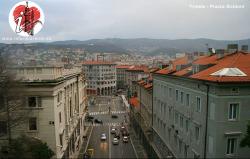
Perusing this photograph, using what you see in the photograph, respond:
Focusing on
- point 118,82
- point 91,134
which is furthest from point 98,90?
point 91,134

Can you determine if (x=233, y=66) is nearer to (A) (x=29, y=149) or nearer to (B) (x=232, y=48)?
(B) (x=232, y=48)

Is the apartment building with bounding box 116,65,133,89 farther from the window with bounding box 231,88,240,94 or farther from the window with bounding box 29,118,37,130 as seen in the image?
the window with bounding box 231,88,240,94

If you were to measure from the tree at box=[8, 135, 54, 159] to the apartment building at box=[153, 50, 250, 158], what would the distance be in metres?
13.1

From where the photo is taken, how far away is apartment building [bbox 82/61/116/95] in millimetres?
140125

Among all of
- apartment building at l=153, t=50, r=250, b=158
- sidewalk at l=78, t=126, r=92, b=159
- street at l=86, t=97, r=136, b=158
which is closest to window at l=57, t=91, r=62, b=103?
apartment building at l=153, t=50, r=250, b=158

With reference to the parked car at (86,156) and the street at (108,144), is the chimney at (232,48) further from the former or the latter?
the parked car at (86,156)

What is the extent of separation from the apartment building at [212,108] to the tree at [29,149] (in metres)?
13.1

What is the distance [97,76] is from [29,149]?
11733 centimetres

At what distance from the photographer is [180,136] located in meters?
26.9

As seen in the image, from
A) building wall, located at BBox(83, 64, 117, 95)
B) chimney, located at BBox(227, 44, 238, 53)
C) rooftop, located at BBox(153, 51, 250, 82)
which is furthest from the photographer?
building wall, located at BBox(83, 64, 117, 95)

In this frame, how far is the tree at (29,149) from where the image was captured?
21994 millimetres

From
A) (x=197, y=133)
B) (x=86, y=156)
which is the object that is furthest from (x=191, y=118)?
(x=86, y=156)

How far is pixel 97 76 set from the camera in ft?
461

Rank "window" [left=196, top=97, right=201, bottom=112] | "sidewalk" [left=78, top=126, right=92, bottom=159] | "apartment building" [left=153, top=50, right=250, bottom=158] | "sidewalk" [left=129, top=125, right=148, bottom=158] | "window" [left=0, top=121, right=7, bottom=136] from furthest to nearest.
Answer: "sidewalk" [left=78, top=126, right=92, bottom=159]
"sidewalk" [left=129, top=125, right=148, bottom=158]
"window" [left=0, top=121, right=7, bottom=136]
"window" [left=196, top=97, right=201, bottom=112]
"apartment building" [left=153, top=50, right=250, bottom=158]
